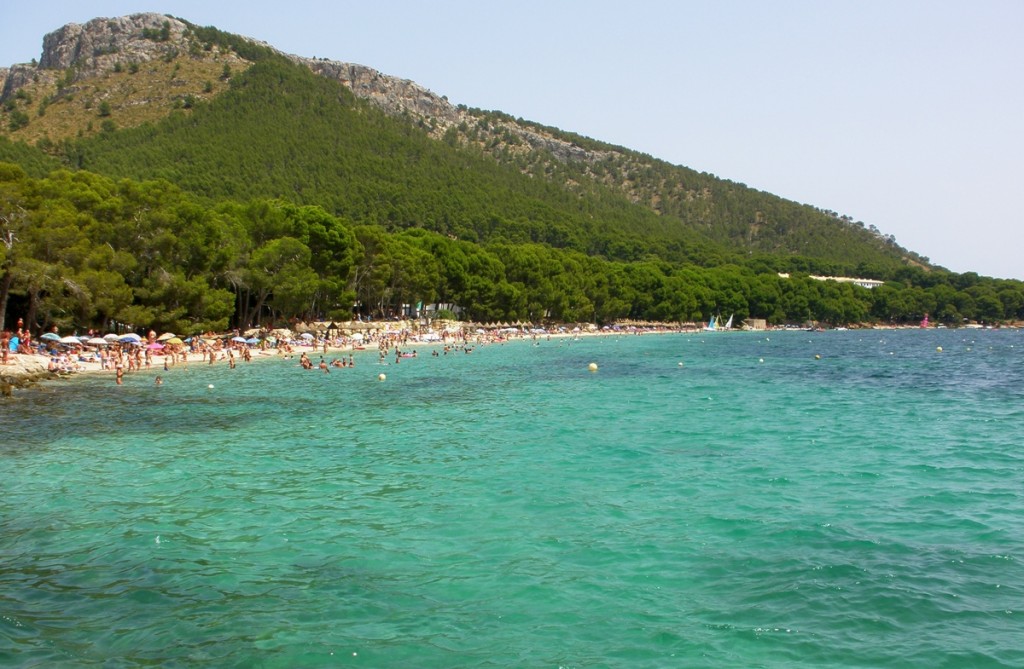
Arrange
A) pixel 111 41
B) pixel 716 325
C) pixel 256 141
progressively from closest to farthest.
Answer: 1. pixel 716 325
2. pixel 256 141
3. pixel 111 41

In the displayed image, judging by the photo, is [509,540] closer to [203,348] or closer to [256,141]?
[203,348]

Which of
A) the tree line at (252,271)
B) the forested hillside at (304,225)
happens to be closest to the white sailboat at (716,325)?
the tree line at (252,271)

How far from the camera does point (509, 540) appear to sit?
1198 cm

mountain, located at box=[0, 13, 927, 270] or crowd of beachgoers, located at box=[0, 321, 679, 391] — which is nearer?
crowd of beachgoers, located at box=[0, 321, 679, 391]

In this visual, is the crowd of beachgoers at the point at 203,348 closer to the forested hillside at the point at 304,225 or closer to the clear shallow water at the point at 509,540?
the forested hillside at the point at 304,225

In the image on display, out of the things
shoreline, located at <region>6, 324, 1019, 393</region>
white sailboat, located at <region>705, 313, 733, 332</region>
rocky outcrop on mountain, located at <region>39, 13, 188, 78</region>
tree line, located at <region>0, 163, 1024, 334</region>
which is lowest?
shoreline, located at <region>6, 324, 1019, 393</region>

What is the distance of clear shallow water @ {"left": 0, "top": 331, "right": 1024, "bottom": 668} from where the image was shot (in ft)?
27.3

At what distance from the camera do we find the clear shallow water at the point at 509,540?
832cm

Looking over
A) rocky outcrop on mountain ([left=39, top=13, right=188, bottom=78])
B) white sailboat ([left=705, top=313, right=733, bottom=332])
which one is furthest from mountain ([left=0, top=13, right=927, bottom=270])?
white sailboat ([left=705, top=313, right=733, bottom=332])

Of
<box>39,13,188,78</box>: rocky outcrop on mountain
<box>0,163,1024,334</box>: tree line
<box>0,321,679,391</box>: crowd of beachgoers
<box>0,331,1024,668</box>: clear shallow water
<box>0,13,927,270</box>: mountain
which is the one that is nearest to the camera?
<box>0,331,1024,668</box>: clear shallow water

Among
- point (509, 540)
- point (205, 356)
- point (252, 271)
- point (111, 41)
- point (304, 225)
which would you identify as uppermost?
point (111, 41)

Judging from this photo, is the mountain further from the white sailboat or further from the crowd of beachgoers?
the crowd of beachgoers

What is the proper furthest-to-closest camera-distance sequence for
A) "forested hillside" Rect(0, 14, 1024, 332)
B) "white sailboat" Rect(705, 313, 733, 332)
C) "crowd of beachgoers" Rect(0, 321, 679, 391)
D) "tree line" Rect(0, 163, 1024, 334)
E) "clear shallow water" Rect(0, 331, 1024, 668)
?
"white sailboat" Rect(705, 313, 733, 332) < "forested hillside" Rect(0, 14, 1024, 332) < "tree line" Rect(0, 163, 1024, 334) < "crowd of beachgoers" Rect(0, 321, 679, 391) < "clear shallow water" Rect(0, 331, 1024, 668)

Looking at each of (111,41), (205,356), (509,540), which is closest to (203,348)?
(205,356)
